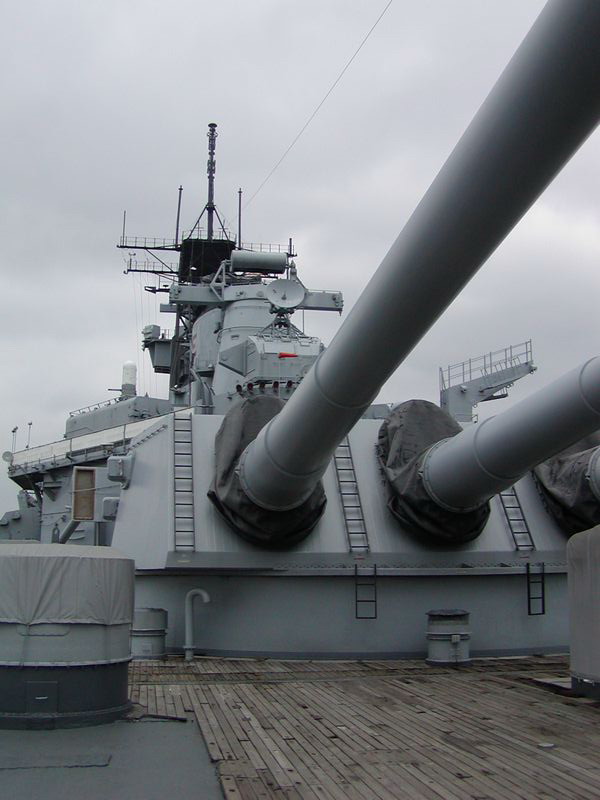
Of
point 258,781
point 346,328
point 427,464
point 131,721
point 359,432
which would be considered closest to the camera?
point 258,781

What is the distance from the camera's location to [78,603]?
5074 mm

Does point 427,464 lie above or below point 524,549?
above

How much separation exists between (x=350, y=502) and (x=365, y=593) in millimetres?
962

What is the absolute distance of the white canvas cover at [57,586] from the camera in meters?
4.99

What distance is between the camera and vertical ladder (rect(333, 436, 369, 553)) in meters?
8.07

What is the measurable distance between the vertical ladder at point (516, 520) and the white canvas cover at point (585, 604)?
7.54 feet

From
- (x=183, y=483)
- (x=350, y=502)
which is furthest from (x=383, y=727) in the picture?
(x=183, y=483)

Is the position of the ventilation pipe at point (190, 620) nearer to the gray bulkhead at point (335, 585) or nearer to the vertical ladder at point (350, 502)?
the gray bulkhead at point (335, 585)

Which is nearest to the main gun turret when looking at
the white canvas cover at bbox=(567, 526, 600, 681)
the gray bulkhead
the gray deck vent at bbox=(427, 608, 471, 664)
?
the white canvas cover at bbox=(567, 526, 600, 681)

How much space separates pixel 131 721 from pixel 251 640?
2785mm

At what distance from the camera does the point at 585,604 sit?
5.79 meters

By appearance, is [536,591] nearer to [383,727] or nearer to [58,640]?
[383,727]

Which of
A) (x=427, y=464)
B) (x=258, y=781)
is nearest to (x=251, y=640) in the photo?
(x=427, y=464)

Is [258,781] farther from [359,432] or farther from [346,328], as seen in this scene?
[359,432]
